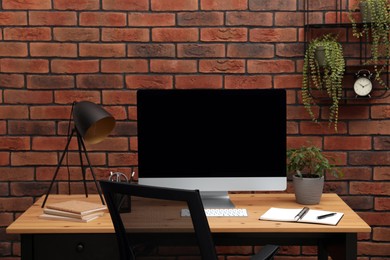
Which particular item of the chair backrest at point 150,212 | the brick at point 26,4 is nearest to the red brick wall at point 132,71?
the brick at point 26,4

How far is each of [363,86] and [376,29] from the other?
0.97 ft

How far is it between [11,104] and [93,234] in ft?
3.44

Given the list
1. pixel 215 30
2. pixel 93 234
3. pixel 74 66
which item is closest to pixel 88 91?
pixel 74 66

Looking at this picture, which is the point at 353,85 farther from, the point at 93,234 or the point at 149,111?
the point at 93,234

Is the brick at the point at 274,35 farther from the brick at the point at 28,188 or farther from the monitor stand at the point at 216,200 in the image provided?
the brick at the point at 28,188

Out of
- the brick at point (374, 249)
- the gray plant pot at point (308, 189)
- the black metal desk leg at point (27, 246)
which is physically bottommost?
the brick at point (374, 249)

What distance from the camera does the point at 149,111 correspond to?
2533 mm

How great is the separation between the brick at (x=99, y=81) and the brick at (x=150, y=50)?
0.15 metres

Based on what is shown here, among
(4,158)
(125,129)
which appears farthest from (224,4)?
(4,158)

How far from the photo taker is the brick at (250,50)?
2912mm

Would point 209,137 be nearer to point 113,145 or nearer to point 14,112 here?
point 113,145

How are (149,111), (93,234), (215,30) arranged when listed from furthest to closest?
(215,30) → (149,111) → (93,234)

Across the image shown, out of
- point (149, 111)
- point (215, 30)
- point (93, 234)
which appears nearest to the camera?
point (93, 234)

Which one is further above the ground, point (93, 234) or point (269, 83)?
point (269, 83)
